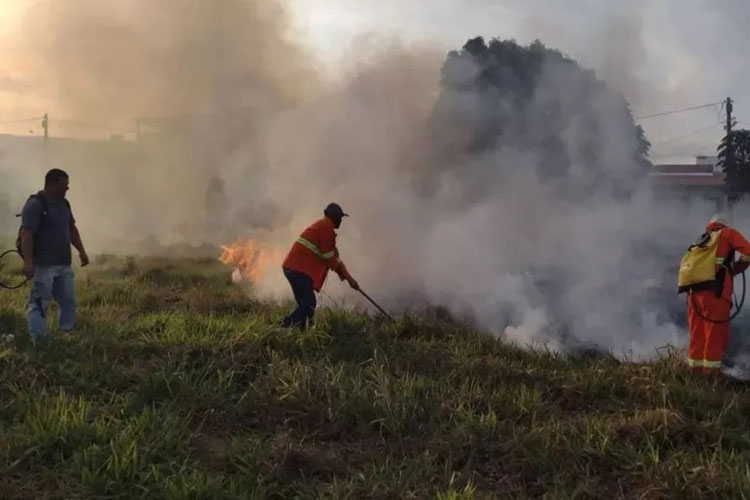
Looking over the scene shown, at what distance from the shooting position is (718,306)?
6.07m

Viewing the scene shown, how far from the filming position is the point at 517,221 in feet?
36.2

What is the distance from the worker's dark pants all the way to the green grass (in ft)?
1.53

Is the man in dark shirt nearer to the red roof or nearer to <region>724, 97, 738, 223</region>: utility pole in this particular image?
<region>724, 97, 738, 223</region>: utility pole

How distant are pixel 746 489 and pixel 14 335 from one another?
6.02 meters

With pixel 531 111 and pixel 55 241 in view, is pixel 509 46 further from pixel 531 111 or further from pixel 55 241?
pixel 55 241

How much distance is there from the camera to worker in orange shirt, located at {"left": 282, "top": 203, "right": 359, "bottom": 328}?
7094mm

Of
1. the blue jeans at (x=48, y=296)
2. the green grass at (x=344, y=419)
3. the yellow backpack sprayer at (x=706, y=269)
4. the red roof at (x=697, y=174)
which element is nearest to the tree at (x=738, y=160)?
the red roof at (x=697, y=174)

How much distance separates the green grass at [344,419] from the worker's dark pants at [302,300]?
47 centimetres

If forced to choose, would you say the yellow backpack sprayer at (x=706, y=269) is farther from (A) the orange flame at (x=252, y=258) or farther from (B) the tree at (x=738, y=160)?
(B) the tree at (x=738, y=160)

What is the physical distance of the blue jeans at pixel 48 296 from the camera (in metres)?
6.13

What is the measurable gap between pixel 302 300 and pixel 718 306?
402 centimetres

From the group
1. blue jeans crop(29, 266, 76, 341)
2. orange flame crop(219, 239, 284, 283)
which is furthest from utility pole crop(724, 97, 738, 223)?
blue jeans crop(29, 266, 76, 341)

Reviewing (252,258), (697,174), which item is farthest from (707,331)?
(697,174)

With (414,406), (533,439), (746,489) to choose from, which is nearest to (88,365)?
(414,406)
